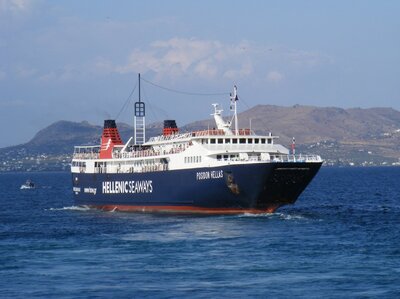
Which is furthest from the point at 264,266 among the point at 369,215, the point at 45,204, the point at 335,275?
the point at 45,204

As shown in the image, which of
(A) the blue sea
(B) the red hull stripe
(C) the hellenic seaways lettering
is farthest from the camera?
(C) the hellenic seaways lettering

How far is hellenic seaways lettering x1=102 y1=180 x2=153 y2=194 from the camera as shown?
82.0m

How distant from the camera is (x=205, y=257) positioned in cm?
4800

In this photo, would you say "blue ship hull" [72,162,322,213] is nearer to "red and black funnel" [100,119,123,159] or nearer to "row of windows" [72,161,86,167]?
"red and black funnel" [100,119,123,159]

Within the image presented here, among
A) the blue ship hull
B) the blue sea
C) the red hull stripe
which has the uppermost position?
the blue ship hull

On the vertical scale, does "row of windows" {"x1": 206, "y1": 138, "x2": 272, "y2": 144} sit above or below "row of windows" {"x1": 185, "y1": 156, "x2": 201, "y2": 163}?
above

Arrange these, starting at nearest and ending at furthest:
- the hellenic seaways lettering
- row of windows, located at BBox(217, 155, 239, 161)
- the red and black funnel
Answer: row of windows, located at BBox(217, 155, 239, 161)
the hellenic seaways lettering
the red and black funnel

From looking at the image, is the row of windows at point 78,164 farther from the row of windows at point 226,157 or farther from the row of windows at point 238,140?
the row of windows at point 226,157

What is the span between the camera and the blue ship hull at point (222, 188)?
228ft

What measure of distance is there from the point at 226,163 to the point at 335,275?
30.6 metres

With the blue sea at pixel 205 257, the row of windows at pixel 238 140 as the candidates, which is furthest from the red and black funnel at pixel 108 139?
the row of windows at pixel 238 140

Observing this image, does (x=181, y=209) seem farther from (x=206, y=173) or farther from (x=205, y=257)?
(x=205, y=257)

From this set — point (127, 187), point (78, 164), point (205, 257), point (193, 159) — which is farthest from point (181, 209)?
point (205, 257)

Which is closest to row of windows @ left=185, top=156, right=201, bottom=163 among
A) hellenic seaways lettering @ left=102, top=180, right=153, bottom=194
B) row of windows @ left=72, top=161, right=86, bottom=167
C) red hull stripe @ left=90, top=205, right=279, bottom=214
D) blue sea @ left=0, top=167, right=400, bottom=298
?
red hull stripe @ left=90, top=205, right=279, bottom=214
